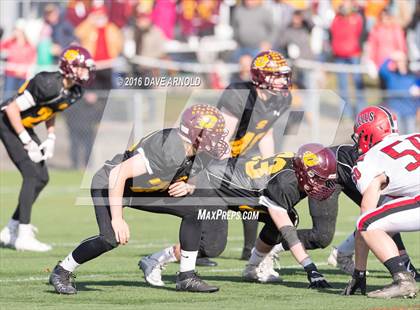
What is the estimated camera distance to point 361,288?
769 centimetres

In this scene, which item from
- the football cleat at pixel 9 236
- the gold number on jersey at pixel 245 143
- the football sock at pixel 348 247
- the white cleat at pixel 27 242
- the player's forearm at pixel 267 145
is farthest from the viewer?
the football cleat at pixel 9 236

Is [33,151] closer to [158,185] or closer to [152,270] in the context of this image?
[152,270]

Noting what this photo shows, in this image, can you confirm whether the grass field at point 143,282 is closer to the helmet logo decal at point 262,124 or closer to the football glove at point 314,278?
the football glove at point 314,278

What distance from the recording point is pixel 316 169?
7.70m

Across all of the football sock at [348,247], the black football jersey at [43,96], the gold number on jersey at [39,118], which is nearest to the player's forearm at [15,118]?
the black football jersey at [43,96]

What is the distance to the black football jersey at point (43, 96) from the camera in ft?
35.7

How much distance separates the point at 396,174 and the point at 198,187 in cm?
165

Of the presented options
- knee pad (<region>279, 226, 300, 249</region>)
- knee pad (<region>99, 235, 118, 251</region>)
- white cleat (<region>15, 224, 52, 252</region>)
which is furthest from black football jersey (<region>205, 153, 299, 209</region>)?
white cleat (<region>15, 224, 52, 252</region>)

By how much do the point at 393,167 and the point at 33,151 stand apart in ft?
15.3

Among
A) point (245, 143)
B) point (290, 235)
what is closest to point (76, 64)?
point (245, 143)

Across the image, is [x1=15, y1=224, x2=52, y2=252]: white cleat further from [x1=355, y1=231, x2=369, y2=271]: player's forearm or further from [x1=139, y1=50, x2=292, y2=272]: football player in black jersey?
[x1=355, y1=231, x2=369, y2=271]: player's forearm

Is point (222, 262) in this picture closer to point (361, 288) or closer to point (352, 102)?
point (361, 288)

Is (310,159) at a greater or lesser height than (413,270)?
greater

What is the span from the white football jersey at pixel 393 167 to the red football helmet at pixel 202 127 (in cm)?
107
